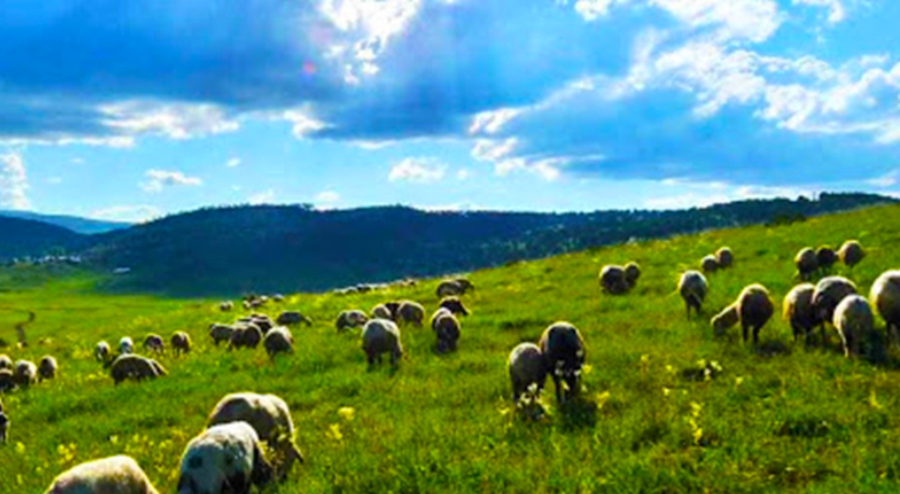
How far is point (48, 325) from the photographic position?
132m

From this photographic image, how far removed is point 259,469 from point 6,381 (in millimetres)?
21711

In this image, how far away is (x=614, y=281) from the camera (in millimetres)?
38062

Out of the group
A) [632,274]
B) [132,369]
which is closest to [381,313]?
[132,369]

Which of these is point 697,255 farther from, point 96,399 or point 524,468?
point 524,468

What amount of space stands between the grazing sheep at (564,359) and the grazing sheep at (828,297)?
7.37 meters

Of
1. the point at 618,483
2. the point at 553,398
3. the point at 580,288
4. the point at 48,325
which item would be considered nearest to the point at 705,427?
the point at 618,483

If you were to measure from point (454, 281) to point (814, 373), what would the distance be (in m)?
34.7

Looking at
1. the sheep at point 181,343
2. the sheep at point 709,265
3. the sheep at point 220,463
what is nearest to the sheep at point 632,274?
the sheep at point 709,265

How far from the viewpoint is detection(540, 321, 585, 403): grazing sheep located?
57.6 feet

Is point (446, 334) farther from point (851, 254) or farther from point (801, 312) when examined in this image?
point (851, 254)

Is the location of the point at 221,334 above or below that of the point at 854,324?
below

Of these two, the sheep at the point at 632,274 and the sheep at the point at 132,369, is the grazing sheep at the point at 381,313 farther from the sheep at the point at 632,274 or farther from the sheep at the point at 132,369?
the sheep at the point at 632,274

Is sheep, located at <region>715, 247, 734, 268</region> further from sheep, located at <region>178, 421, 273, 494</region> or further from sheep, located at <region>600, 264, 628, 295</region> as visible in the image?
sheep, located at <region>178, 421, 273, 494</region>

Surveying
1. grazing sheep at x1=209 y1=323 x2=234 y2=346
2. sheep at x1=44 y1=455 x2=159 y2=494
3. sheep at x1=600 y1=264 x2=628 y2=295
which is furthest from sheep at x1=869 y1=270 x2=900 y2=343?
grazing sheep at x1=209 y1=323 x2=234 y2=346
